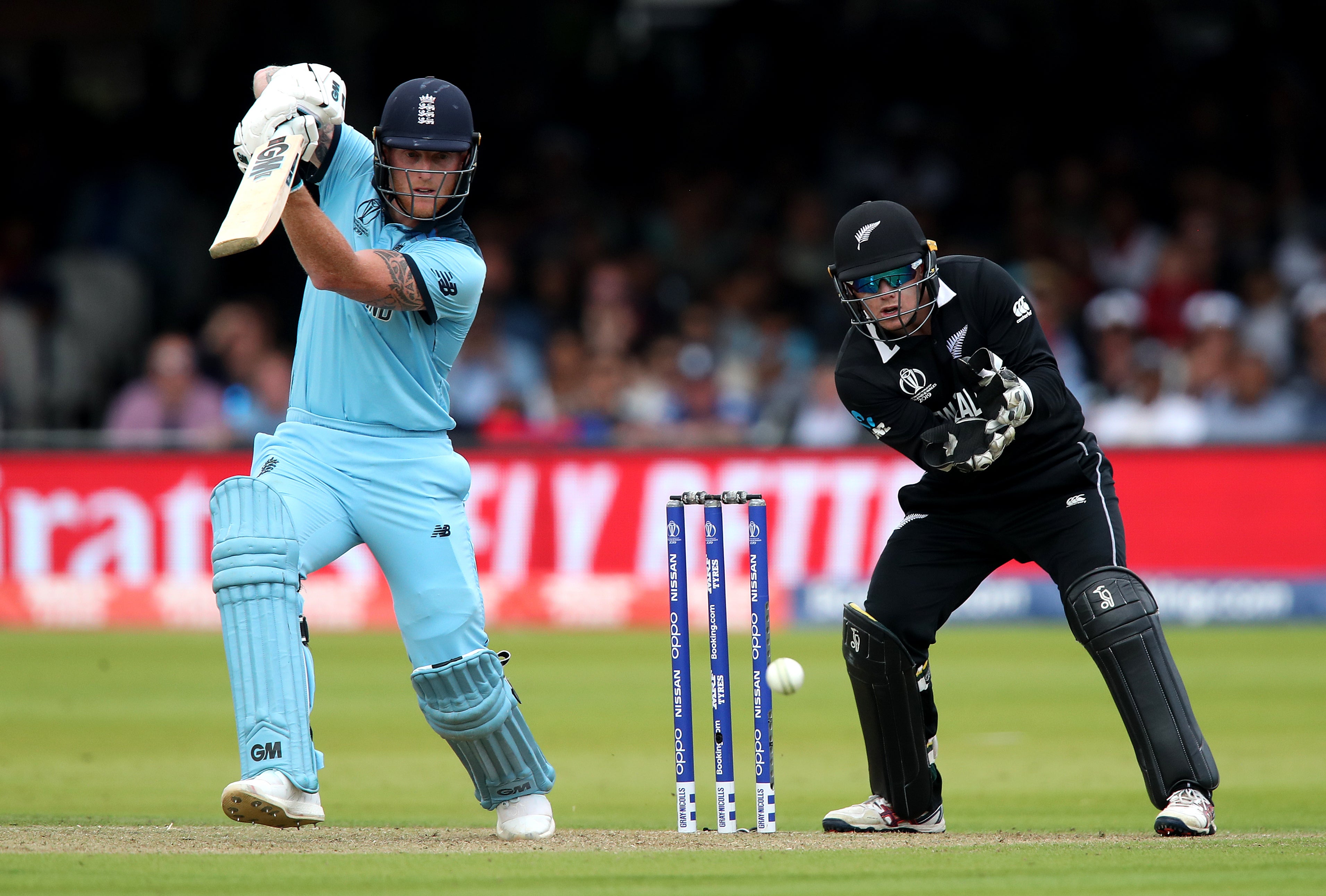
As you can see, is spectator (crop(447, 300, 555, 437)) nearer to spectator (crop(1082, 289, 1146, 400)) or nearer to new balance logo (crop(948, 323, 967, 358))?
spectator (crop(1082, 289, 1146, 400))

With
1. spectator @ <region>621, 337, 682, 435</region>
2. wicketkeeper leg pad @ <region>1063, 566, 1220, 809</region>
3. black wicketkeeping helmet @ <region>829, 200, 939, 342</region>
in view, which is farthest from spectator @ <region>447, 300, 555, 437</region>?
wicketkeeper leg pad @ <region>1063, 566, 1220, 809</region>

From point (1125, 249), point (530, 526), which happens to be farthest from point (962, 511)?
point (1125, 249)

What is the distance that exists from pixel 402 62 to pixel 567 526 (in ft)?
18.3

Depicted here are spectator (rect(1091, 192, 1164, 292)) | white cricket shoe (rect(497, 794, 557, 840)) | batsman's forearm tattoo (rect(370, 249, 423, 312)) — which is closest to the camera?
batsman's forearm tattoo (rect(370, 249, 423, 312))

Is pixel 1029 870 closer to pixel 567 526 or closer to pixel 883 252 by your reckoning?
pixel 883 252

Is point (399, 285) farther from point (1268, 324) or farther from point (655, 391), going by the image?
point (1268, 324)

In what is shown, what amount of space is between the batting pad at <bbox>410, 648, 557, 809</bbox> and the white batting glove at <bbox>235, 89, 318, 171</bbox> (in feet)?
4.66

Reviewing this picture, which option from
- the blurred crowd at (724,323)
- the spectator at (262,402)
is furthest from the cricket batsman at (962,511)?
the spectator at (262,402)

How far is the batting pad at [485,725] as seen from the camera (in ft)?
15.1

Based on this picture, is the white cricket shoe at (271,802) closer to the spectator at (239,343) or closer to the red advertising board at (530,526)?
the red advertising board at (530,526)

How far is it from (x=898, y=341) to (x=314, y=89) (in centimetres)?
179

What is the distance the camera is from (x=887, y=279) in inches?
190

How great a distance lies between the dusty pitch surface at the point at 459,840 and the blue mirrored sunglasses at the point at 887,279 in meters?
1.55

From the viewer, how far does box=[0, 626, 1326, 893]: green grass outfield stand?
4.14 metres
